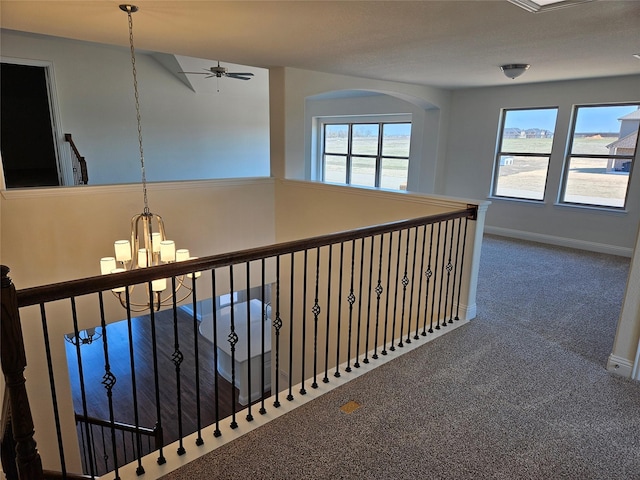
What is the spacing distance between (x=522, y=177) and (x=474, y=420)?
5156 millimetres

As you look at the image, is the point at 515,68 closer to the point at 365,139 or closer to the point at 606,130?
the point at 606,130

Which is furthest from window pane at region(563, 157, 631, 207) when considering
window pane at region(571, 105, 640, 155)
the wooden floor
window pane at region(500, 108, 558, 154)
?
the wooden floor

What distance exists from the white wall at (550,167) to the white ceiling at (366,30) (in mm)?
1003

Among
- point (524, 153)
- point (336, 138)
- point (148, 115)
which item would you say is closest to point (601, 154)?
point (524, 153)

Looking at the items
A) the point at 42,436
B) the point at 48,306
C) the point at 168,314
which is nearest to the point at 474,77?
the point at 48,306

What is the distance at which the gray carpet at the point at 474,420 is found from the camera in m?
1.92

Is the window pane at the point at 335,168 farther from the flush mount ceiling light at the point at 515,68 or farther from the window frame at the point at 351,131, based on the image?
the flush mount ceiling light at the point at 515,68

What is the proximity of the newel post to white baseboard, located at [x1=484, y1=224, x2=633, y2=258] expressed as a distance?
21.2 feet

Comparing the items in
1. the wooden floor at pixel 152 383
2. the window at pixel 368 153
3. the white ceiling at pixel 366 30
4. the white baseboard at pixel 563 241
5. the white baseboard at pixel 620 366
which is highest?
the white ceiling at pixel 366 30

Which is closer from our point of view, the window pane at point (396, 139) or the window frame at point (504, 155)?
the window frame at point (504, 155)

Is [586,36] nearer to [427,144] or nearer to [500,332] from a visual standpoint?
[500,332]

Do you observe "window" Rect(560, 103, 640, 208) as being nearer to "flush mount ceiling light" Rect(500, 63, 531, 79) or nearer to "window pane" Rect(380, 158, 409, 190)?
"flush mount ceiling light" Rect(500, 63, 531, 79)

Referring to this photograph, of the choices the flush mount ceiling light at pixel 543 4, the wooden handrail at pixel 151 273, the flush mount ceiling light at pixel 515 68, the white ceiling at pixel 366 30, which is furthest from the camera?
the flush mount ceiling light at pixel 515 68

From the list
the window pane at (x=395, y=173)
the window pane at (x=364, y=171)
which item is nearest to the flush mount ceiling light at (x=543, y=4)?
the window pane at (x=395, y=173)
